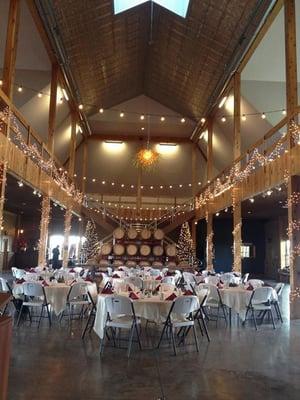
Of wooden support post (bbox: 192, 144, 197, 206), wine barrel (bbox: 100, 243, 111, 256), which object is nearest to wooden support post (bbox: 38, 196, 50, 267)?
wine barrel (bbox: 100, 243, 111, 256)

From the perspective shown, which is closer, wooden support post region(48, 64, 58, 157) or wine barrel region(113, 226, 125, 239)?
wooden support post region(48, 64, 58, 157)

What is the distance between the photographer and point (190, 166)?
22.4 metres

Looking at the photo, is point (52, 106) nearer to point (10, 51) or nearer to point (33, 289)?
point (10, 51)

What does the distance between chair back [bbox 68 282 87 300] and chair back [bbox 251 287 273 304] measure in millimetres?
3314

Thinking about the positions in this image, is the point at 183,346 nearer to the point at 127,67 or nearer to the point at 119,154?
the point at 127,67

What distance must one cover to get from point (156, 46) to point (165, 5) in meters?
2.61

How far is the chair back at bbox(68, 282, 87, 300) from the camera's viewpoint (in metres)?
7.16

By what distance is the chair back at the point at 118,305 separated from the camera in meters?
5.27

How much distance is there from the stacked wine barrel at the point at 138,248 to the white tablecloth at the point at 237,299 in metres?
9.26

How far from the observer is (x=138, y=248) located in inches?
680

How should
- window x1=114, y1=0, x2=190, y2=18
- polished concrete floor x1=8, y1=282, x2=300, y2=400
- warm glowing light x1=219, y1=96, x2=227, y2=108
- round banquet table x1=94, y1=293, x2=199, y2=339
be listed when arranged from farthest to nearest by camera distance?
1. warm glowing light x1=219, y1=96, x2=227, y2=108
2. window x1=114, y1=0, x2=190, y2=18
3. round banquet table x1=94, y1=293, x2=199, y2=339
4. polished concrete floor x1=8, y1=282, x2=300, y2=400

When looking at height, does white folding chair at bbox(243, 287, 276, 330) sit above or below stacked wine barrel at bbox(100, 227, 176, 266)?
below

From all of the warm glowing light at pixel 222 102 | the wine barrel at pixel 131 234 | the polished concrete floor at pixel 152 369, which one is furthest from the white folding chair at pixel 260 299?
the wine barrel at pixel 131 234

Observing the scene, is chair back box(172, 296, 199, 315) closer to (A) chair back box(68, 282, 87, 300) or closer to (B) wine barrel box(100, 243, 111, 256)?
(A) chair back box(68, 282, 87, 300)
